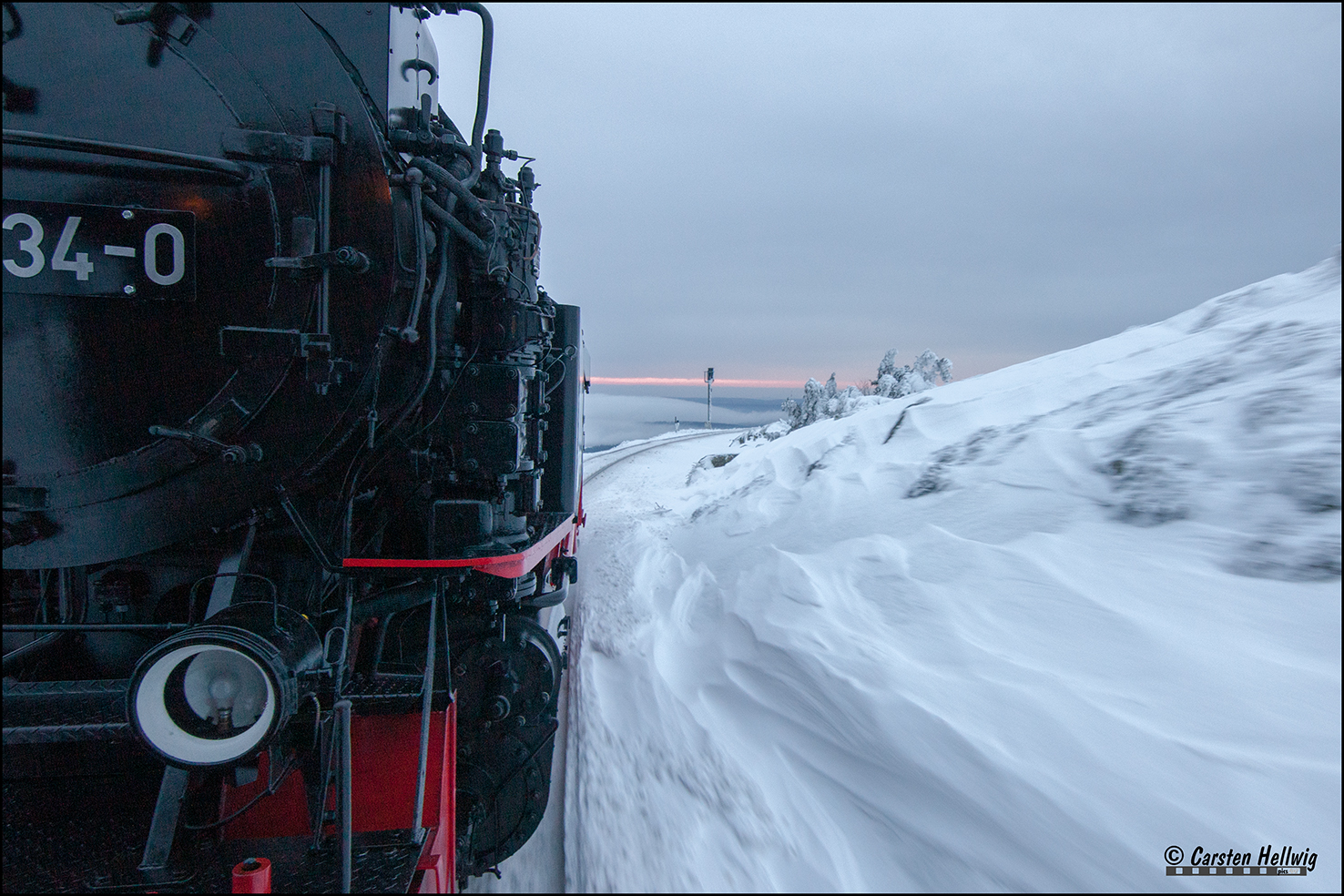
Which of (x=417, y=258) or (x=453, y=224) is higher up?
(x=453, y=224)

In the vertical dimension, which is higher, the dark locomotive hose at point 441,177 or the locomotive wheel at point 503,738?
the dark locomotive hose at point 441,177

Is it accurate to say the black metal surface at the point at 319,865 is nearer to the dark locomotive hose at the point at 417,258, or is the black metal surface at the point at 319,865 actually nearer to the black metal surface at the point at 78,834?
the black metal surface at the point at 78,834

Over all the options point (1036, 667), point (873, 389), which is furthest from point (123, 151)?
point (873, 389)

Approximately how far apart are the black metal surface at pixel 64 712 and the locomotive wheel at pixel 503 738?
105 cm

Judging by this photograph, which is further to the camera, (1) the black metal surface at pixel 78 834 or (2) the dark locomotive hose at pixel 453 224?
(2) the dark locomotive hose at pixel 453 224

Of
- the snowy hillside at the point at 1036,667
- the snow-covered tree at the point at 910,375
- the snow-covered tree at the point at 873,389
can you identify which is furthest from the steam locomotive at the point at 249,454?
the snow-covered tree at the point at 910,375

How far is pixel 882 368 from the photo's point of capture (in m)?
16.6

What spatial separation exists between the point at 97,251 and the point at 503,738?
Answer: 7.09 ft

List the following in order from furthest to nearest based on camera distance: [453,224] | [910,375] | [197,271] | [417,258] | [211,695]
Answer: [910,375], [453,224], [417,258], [197,271], [211,695]

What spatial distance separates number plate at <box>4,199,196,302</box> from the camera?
1.86m

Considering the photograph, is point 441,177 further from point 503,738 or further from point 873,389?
point 873,389

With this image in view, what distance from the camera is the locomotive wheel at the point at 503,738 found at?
100 inches

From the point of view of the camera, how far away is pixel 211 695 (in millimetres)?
1726

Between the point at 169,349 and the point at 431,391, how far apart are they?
81cm
